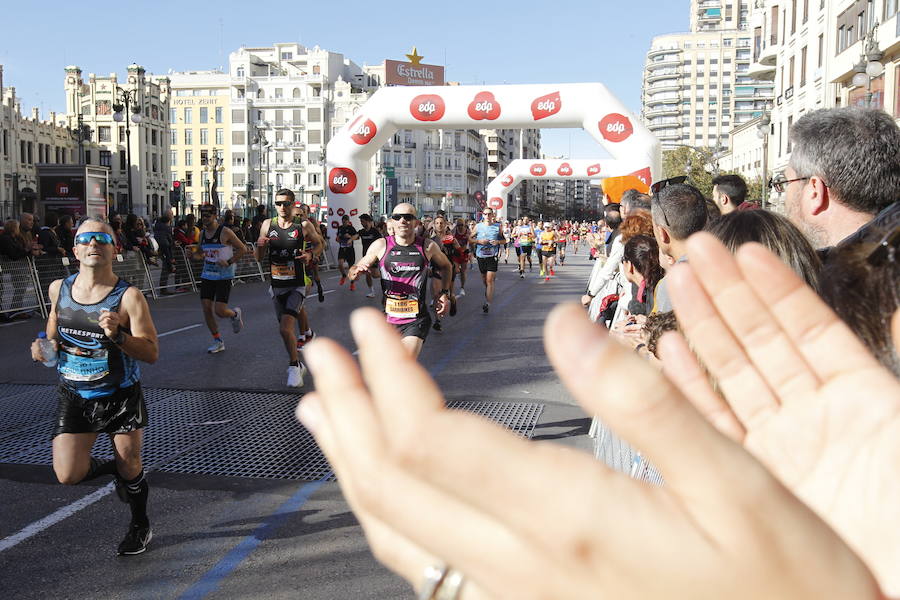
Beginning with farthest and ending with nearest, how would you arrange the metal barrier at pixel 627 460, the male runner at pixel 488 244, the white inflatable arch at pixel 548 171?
the white inflatable arch at pixel 548 171
the male runner at pixel 488 244
the metal barrier at pixel 627 460

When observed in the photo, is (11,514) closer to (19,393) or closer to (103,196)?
(19,393)

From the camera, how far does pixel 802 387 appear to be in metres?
0.77

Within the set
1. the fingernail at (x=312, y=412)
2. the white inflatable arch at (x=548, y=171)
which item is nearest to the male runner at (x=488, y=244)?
the fingernail at (x=312, y=412)

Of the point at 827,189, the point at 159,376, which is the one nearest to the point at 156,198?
the point at 159,376

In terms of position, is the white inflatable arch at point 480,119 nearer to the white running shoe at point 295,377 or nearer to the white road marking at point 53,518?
the white running shoe at point 295,377

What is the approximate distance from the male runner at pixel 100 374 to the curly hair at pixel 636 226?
3151mm

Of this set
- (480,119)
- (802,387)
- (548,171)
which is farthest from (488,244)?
(548,171)

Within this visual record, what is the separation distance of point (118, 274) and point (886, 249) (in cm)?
1522

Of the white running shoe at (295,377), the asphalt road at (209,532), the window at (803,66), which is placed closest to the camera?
the asphalt road at (209,532)

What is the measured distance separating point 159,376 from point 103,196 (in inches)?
798

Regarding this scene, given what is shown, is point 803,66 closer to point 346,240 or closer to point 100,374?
point 346,240

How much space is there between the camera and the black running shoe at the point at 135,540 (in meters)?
4.01

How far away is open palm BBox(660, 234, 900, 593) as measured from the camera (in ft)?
2.32

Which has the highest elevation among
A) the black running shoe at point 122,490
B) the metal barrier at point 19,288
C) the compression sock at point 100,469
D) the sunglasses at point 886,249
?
the sunglasses at point 886,249
